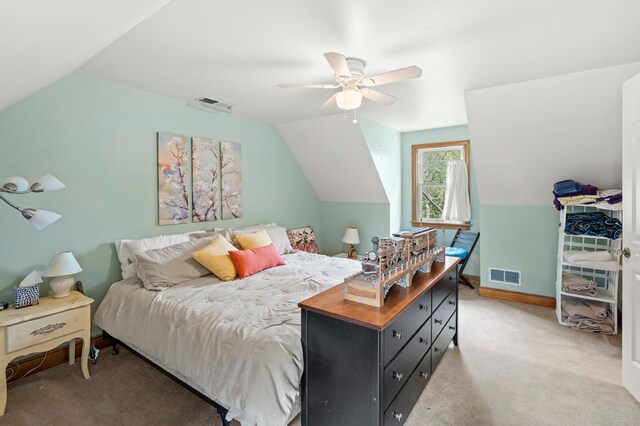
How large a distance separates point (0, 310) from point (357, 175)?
3912 mm

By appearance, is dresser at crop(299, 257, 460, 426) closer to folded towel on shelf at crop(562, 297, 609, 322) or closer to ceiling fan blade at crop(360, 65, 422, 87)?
ceiling fan blade at crop(360, 65, 422, 87)

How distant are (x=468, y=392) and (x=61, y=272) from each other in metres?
3.04

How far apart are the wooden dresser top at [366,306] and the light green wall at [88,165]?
2.21m

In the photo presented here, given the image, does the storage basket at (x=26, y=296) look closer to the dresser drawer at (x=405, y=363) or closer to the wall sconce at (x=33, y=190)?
the wall sconce at (x=33, y=190)

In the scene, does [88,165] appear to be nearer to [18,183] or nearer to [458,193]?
[18,183]

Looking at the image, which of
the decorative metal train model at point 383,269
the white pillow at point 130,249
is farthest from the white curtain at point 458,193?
the white pillow at point 130,249

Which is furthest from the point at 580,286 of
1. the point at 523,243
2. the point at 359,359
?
the point at 359,359

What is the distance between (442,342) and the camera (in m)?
2.39

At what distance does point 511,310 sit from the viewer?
351 centimetres

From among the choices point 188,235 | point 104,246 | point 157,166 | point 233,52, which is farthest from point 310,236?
point 233,52

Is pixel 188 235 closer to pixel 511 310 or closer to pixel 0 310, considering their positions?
pixel 0 310

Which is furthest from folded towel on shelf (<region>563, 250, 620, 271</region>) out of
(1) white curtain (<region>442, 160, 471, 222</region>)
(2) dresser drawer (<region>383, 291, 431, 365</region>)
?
(2) dresser drawer (<region>383, 291, 431, 365</region>)

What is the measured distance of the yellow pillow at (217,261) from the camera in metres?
2.68

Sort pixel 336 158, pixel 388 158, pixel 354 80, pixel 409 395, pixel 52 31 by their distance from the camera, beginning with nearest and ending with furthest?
pixel 52 31 < pixel 409 395 < pixel 354 80 < pixel 336 158 < pixel 388 158
